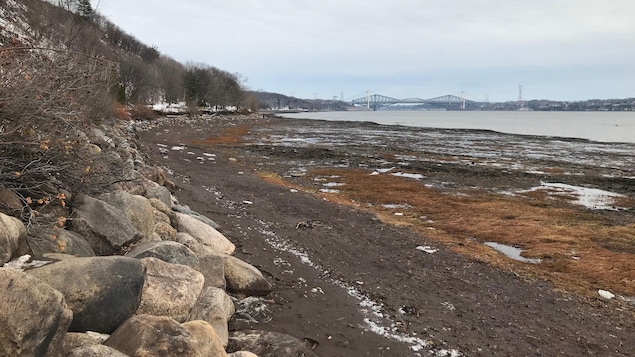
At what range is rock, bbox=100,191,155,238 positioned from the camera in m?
6.60

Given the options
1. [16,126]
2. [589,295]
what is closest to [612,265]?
[589,295]

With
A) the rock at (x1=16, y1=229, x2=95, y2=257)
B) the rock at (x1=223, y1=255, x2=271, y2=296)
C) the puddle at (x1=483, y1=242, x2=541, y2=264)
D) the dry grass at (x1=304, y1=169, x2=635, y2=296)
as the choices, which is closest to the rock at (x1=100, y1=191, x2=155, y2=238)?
the rock at (x1=223, y1=255, x2=271, y2=296)

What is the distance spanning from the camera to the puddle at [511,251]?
10.5 m

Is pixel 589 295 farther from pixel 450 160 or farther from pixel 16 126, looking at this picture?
pixel 450 160

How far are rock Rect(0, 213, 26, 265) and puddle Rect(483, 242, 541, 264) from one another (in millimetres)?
10021

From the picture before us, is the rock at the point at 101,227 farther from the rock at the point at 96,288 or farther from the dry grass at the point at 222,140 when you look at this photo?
the dry grass at the point at 222,140

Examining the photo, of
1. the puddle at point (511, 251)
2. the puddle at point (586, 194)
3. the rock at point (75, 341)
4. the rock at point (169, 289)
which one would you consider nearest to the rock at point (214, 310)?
the rock at point (169, 289)

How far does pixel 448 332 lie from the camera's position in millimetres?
6188

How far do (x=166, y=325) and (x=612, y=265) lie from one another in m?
10.4

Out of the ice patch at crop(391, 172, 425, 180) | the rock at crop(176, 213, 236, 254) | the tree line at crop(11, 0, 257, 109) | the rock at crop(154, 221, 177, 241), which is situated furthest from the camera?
the tree line at crop(11, 0, 257, 109)

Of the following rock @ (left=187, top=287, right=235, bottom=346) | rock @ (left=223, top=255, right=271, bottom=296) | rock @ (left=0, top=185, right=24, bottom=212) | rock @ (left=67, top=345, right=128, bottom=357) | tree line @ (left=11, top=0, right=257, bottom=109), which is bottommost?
rock @ (left=223, top=255, right=271, bottom=296)

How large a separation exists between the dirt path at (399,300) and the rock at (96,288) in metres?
1.76

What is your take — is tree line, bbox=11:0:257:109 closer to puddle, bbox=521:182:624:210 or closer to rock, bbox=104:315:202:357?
puddle, bbox=521:182:624:210

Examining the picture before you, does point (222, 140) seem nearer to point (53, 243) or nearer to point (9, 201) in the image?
point (9, 201)
